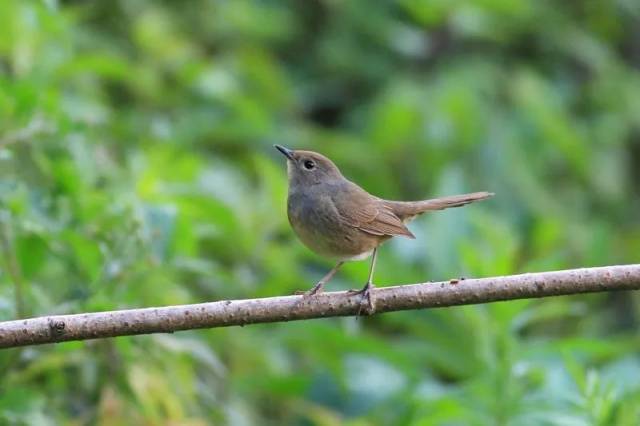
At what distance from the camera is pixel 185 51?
798cm

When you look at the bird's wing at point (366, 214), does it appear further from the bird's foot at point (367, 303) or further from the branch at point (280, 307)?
the branch at point (280, 307)

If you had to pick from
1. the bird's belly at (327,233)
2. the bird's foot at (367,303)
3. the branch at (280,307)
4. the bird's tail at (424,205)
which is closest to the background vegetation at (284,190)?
the bird's tail at (424,205)

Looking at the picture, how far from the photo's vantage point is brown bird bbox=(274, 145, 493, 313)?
16.0 ft

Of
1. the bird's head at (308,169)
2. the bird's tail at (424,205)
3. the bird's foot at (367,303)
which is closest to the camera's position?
the bird's foot at (367,303)

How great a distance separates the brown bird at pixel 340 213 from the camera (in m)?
4.88

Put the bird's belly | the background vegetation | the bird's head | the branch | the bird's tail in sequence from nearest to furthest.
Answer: the branch
the background vegetation
the bird's belly
the bird's tail
the bird's head

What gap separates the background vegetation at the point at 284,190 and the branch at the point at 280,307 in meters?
0.80

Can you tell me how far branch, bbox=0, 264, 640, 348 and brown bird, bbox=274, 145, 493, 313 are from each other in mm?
1033

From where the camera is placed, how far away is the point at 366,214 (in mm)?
5020

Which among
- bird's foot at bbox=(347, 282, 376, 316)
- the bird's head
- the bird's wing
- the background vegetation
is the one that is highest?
bird's foot at bbox=(347, 282, 376, 316)

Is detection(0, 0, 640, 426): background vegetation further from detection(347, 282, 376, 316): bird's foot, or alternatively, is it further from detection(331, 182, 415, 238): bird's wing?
detection(347, 282, 376, 316): bird's foot

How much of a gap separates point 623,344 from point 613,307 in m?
1.81

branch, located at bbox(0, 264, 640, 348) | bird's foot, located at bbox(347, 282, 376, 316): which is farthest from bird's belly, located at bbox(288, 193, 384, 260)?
branch, located at bbox(0, 264, 640, 348)

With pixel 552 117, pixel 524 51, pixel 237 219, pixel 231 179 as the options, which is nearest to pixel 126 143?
pixel 231 179
